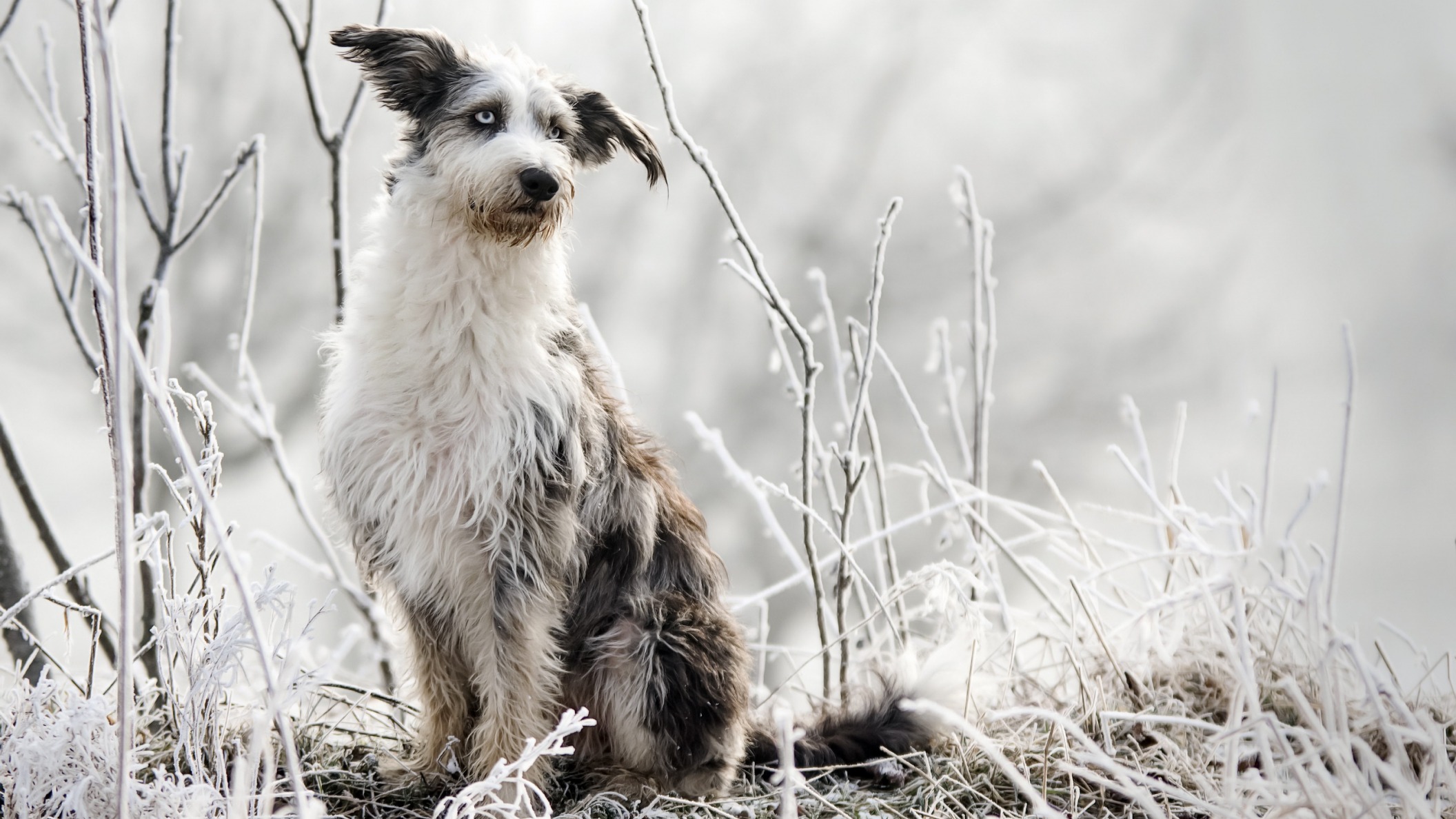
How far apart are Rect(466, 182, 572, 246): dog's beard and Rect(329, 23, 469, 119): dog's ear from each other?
352 mm

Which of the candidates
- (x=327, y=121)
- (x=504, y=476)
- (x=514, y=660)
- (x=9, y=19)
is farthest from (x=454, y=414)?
(x=9, y=19)

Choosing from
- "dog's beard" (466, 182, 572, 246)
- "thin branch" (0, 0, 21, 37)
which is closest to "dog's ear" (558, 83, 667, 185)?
"dog's beard" (466, 182, 572, 246)

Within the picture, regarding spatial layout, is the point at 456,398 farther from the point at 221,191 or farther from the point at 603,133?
the point at 221,191

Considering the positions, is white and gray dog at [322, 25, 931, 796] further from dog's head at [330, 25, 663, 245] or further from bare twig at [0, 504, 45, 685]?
bare twig at [0, 504, 45, 685]

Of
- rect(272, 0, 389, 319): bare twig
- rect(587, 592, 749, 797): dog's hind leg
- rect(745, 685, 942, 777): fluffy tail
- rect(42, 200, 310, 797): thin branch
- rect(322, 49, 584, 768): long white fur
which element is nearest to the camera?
rect(42, 200, 310, 797): thin branch

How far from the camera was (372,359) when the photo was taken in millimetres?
2301

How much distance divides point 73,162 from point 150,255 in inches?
243

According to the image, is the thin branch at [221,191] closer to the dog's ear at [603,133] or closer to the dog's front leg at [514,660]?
the dog's ear at [603,133]

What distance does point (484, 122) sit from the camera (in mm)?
2301

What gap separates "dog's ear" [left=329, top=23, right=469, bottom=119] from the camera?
2275mm

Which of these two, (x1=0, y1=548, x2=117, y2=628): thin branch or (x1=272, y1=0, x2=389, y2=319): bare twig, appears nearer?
(x1=0, y1=548, x2=117, y2=628): thin branch

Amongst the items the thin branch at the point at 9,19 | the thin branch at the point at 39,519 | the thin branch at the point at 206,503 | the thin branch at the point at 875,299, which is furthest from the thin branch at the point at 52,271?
the thin branch at the point at 875,299

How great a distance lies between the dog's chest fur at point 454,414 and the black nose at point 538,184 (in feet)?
0.53

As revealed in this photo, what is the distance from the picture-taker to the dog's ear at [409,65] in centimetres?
228
